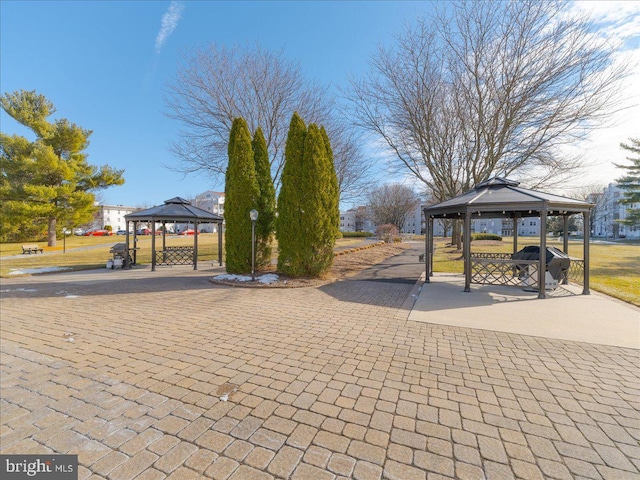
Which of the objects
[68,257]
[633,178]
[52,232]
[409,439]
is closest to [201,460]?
[409,439]

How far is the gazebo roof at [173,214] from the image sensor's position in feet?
39.9

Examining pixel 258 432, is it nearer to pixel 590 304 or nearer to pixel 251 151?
pixel 590 304

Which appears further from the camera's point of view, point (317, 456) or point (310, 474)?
point (317, 456)

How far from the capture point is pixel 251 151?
9.88m

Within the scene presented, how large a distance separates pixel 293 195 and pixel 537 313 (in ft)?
22.6

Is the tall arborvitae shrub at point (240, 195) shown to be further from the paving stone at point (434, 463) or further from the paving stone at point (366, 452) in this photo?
the paving stone at point (434, 463)

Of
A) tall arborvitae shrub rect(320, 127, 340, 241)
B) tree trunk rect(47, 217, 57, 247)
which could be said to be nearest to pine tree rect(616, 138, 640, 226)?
tall arborvitae shrub rect(320, 127, 340, 241)

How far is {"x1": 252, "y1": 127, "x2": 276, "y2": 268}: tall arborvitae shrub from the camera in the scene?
33.9 feet

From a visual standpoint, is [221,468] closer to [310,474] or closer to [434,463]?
[310,474]

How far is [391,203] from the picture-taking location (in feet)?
154

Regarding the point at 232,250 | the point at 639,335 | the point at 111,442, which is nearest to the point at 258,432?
the point at 111,442

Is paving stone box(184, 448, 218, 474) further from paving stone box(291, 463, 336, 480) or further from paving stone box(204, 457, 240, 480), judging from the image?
paving stone box(291, 463, 336, 480)

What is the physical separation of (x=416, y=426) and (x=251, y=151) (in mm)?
9404

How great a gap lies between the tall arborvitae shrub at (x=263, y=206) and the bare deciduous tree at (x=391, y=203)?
36788 millimetres
